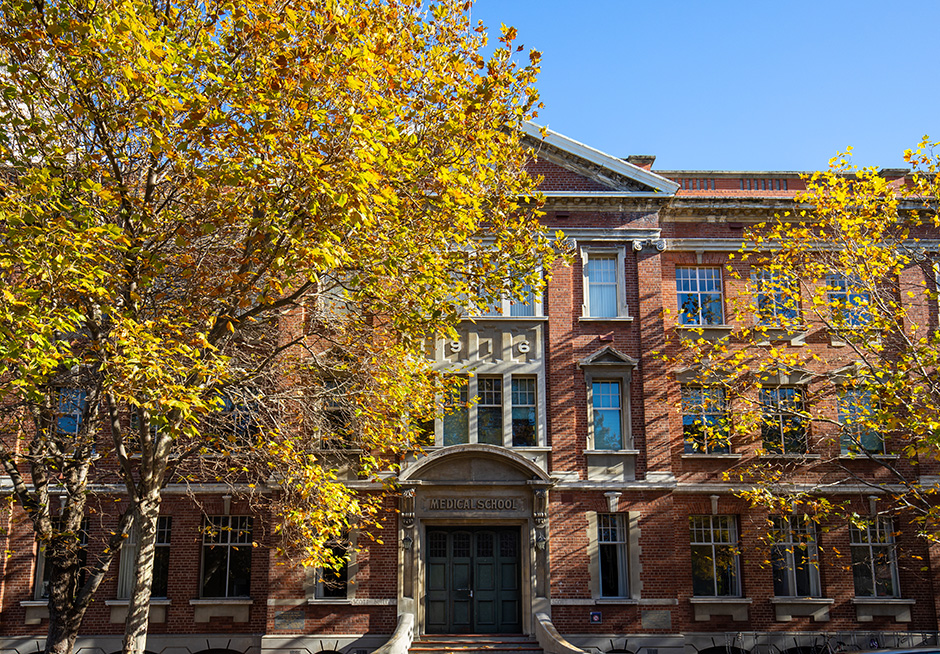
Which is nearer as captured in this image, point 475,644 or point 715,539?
point 475,644

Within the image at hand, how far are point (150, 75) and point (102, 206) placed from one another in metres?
2.82

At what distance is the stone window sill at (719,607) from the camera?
1973cm

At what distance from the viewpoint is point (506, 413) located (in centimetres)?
2041

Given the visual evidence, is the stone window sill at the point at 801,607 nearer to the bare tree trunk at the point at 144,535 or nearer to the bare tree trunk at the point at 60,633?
the bare tree trunk at the point at 144,535

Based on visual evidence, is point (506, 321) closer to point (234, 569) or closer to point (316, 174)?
point (234, 569)

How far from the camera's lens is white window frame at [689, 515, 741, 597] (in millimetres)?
20281

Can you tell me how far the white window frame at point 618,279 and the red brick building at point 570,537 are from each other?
53 mm

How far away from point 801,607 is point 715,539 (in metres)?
2.57

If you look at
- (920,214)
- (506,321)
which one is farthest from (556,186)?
(920,214)

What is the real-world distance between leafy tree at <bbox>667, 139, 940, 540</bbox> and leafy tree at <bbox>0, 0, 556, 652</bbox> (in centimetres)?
659

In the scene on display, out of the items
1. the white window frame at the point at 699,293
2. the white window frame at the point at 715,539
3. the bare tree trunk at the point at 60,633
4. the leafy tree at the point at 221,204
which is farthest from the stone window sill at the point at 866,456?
the bare tree trunk at the point at 60,633

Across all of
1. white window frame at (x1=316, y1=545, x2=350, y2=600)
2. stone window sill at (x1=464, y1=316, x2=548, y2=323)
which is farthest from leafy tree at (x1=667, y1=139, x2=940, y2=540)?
white window frame at (x1=316, y1=545, x2=350, y2=600)

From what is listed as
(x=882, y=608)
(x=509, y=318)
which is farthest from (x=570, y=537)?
(x=882, y=608)

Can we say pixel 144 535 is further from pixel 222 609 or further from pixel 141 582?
pixel 222 609
